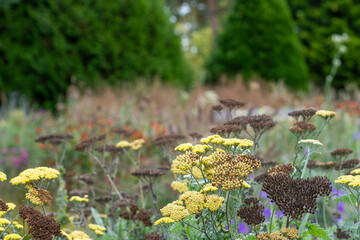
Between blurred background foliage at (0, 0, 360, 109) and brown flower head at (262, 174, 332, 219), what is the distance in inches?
290

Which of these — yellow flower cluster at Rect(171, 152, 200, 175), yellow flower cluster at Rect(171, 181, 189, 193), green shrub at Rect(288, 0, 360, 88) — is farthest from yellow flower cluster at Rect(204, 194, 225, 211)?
green shrub at Rect(288, 0, 360, 88)

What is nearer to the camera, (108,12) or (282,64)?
(108,12)

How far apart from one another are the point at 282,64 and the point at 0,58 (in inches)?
242

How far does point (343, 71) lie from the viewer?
46.4ft

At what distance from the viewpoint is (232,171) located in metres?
1.62

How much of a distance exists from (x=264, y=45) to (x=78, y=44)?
4389 mm

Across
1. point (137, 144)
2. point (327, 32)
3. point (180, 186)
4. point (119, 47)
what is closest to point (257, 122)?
point (180, 186)

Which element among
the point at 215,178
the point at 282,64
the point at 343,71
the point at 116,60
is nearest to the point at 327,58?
the point at 343,71

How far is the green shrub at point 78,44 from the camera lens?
327 inches

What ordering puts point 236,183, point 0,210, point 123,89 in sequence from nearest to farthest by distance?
point 236,183
point 0,210
point 123,89

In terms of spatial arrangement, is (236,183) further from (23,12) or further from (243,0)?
(243,0)

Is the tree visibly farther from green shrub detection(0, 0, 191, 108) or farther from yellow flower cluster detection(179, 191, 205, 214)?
yellow flower cluster detection(179, 191, 205, 214)

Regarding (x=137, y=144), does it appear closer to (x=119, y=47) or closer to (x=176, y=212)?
(x=176, y=212)

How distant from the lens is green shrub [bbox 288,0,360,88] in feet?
46.4
